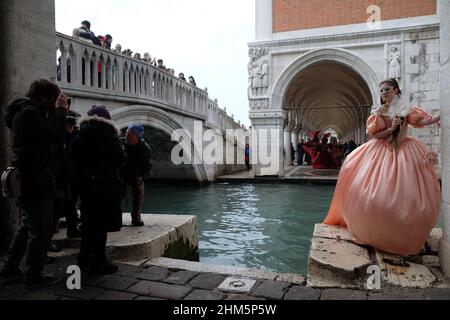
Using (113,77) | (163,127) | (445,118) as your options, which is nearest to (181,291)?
(445,118)

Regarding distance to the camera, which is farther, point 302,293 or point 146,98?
point 146,98

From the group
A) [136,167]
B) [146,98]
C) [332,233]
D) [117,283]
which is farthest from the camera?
[146,98]

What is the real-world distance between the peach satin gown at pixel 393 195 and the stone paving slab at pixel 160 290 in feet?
4.89

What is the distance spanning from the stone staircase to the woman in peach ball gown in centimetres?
12

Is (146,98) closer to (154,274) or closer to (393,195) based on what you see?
(154,274)

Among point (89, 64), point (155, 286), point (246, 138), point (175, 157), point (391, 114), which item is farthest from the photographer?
point (246, 138)

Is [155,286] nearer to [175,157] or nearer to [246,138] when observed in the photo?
[175,157]

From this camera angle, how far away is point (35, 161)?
252 centimetres

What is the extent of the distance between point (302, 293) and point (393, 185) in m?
1.12

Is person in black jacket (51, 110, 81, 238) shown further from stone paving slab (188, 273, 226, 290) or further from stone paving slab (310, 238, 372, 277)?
stone paving slab (310, 238, 372, 277)

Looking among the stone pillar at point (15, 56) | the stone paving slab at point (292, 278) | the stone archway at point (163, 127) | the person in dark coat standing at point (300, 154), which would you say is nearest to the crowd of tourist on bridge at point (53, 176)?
the stone pillar at point (15, 56)

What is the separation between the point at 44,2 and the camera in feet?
12.1

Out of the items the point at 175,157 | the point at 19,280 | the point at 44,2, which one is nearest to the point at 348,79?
the point at 175,157

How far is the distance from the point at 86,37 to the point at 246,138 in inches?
507
